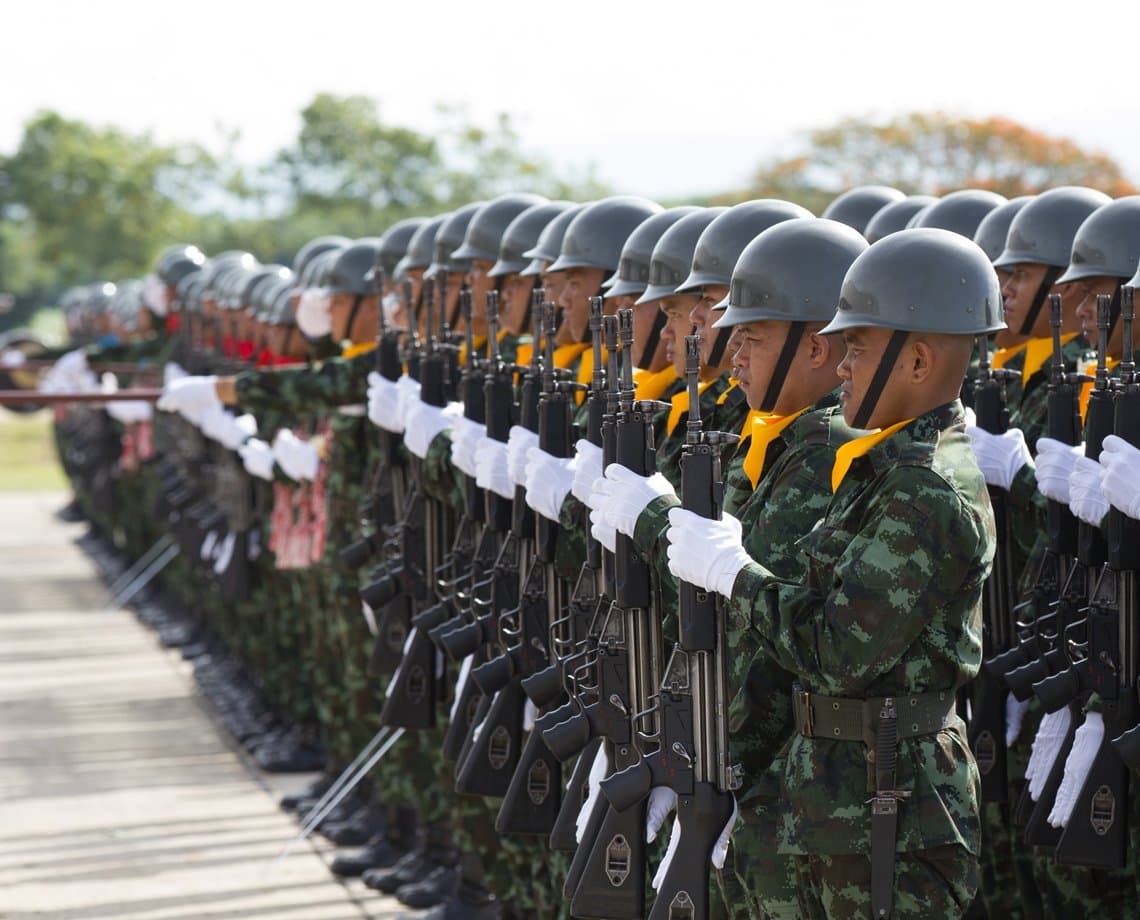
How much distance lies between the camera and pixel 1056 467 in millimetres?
4699

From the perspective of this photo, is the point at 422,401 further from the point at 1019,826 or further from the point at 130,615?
the point at 130,615

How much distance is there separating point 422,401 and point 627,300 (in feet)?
4.02

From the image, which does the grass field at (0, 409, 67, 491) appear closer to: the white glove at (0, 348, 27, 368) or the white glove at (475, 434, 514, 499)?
the white glove at (0, 348, 27, 368)

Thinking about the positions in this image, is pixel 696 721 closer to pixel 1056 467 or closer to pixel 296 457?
pixel 1056 467

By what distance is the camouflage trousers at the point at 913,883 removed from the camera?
3.55 meters

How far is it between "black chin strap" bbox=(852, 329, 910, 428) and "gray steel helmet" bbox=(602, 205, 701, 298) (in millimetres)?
1715

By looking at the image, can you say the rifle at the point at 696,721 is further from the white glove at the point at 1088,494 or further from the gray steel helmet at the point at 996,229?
the gray steel helmet at the point at 996,229

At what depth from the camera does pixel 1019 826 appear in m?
4.98

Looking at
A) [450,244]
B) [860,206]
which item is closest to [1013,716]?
[860,206]

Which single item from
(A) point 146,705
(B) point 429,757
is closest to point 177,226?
(A) point 146,705

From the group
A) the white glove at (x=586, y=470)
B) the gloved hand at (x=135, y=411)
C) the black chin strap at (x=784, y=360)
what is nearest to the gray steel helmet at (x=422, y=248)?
the white glove at (x=586, y=470)

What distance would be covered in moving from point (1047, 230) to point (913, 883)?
2.69 meters

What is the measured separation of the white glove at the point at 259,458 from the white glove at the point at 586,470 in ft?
16.6

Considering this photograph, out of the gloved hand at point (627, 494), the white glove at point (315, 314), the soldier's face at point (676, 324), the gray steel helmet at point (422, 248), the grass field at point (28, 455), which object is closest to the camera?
the gloved hand at point (627, 494)
